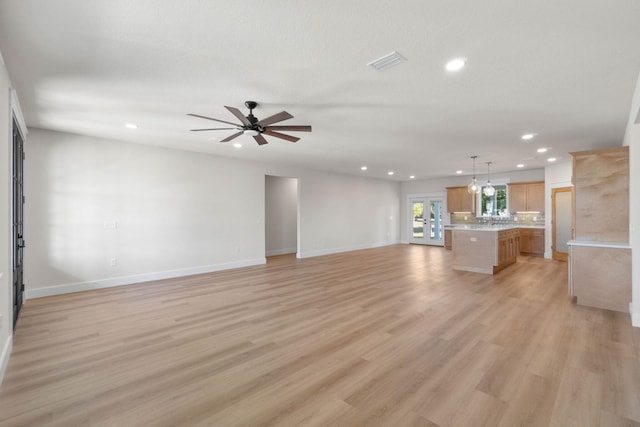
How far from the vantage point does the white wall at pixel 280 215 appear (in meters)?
9.20

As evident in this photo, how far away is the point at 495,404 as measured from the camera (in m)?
1.96

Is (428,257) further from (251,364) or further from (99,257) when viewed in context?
(99,257)

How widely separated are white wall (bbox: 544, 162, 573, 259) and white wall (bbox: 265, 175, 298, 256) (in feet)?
25.2

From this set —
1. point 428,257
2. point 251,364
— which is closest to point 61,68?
point 251,364

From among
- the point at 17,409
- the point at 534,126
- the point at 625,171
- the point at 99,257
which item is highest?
the point at 534,126

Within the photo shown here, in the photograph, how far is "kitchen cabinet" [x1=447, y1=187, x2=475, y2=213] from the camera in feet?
32.6

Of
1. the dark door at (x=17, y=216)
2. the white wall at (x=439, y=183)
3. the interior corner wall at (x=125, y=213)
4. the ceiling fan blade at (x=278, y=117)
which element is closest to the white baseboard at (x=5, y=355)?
the dark door at (x=17, y=216)

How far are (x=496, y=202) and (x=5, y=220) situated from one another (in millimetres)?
11559

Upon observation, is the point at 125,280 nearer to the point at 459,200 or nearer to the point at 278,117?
the point at 278,117

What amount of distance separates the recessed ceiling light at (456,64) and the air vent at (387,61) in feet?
1.43

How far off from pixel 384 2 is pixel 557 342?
11.7ft

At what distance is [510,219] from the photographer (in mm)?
9188

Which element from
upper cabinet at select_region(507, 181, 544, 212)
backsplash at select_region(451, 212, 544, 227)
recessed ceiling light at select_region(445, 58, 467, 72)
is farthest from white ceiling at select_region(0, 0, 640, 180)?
backsplash at select_region(451, 212, 544, 227)

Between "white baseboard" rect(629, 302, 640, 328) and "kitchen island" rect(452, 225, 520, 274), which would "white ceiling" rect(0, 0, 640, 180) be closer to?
"kitchen island" rect(452, 225, 520, 274)
